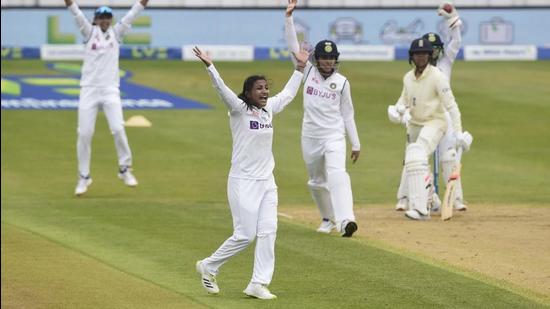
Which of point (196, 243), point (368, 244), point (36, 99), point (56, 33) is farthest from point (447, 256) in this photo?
point (56, 33)

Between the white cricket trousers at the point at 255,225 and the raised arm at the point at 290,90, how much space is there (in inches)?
28.3

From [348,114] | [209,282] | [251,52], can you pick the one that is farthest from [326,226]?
[251,52]

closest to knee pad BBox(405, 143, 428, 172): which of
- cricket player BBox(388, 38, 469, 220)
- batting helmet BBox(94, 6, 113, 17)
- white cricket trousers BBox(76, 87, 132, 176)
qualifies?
cricket player BBox(388, 38, 469, 220)

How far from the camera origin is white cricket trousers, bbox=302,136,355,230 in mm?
15555

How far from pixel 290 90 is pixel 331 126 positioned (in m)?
3.07

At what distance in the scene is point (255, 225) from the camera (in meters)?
12.1

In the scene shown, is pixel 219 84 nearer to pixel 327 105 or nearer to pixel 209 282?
pixel 209 282

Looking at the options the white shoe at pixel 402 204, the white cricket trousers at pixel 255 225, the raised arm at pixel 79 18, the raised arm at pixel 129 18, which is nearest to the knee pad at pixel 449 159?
the white shoe at pixel 402 204

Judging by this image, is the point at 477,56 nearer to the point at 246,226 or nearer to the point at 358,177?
the point at 358,177

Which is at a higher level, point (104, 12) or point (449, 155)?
point (104, 12)

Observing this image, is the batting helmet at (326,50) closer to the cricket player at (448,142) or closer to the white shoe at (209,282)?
the cricket player at (448,142)

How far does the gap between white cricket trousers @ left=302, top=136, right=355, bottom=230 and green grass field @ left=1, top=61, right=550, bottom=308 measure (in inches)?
13.4

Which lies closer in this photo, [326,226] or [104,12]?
[326,226]

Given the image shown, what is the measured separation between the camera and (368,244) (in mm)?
15102
